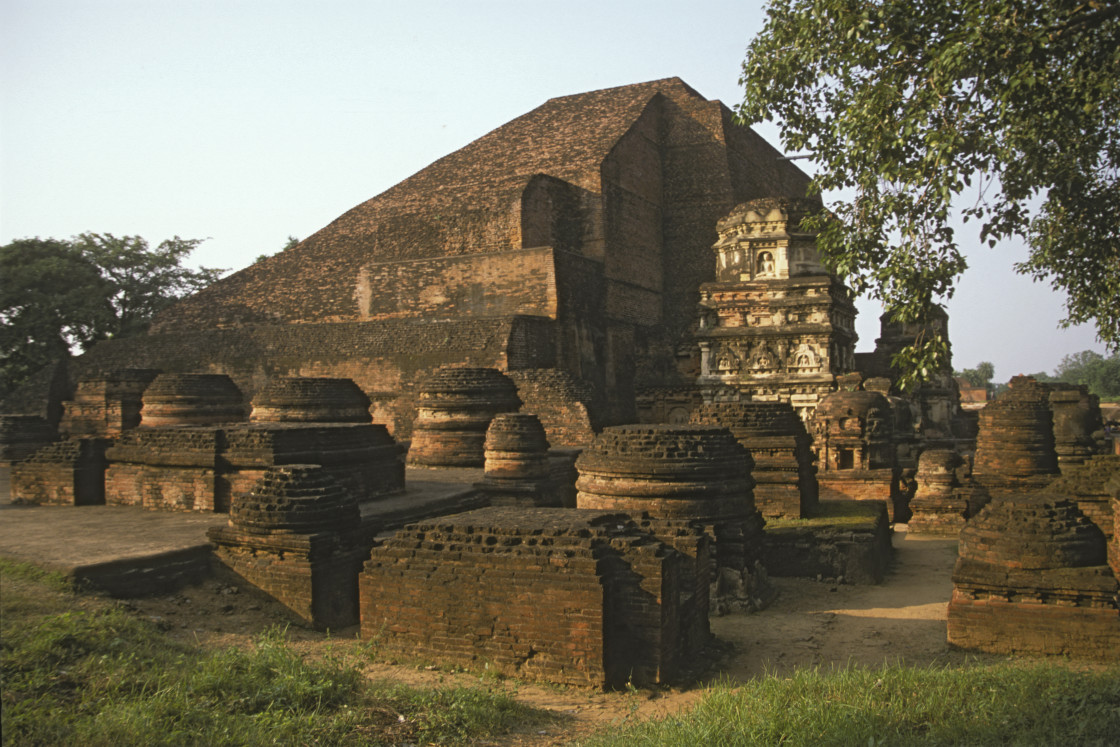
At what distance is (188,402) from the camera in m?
11.8

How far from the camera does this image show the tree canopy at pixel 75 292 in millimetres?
22641

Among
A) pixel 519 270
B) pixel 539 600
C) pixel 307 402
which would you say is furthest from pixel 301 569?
pixel 519 270

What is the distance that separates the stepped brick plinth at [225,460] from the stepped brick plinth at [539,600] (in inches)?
94.4

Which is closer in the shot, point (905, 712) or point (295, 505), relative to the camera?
point (905, 712)

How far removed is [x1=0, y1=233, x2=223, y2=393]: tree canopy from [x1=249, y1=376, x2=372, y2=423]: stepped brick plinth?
12.8 meters

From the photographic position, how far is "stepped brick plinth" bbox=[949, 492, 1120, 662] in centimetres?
517

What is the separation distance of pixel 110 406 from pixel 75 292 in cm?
1125

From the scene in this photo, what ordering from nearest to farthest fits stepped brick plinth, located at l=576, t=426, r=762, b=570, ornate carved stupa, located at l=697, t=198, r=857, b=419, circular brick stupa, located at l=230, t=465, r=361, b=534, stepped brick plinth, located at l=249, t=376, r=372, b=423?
circular brick stupa, located at l=230, t=465, r=361, b=534 < stepped brick plinth, located at l=576, t=426, r=762, b=570 < stepped brick plinth, located at l=249, t=376, r=372, b=423 < ornate carved stupa, located at l=697, t=198, r=857, b=419

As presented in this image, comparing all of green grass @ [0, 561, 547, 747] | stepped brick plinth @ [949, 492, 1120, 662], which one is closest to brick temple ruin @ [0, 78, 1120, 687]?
stepped brick plinth @ [949, 492, 1120, 662]

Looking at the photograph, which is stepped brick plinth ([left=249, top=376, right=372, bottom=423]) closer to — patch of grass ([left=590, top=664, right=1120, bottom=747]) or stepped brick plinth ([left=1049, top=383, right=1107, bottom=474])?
patch of grass ([left=590, top=664, right=1120, bottom=747])

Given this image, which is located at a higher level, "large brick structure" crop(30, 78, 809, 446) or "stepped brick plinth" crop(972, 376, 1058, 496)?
"large brick structure" crop(30, 78, 809, 446)

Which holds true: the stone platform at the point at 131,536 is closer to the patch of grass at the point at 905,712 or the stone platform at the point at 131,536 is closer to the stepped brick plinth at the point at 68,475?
the stepped brick plinth at the point at 68,475

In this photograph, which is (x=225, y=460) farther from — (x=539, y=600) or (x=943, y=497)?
(x=943, y=497)

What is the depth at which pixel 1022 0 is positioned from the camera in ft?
17.5
